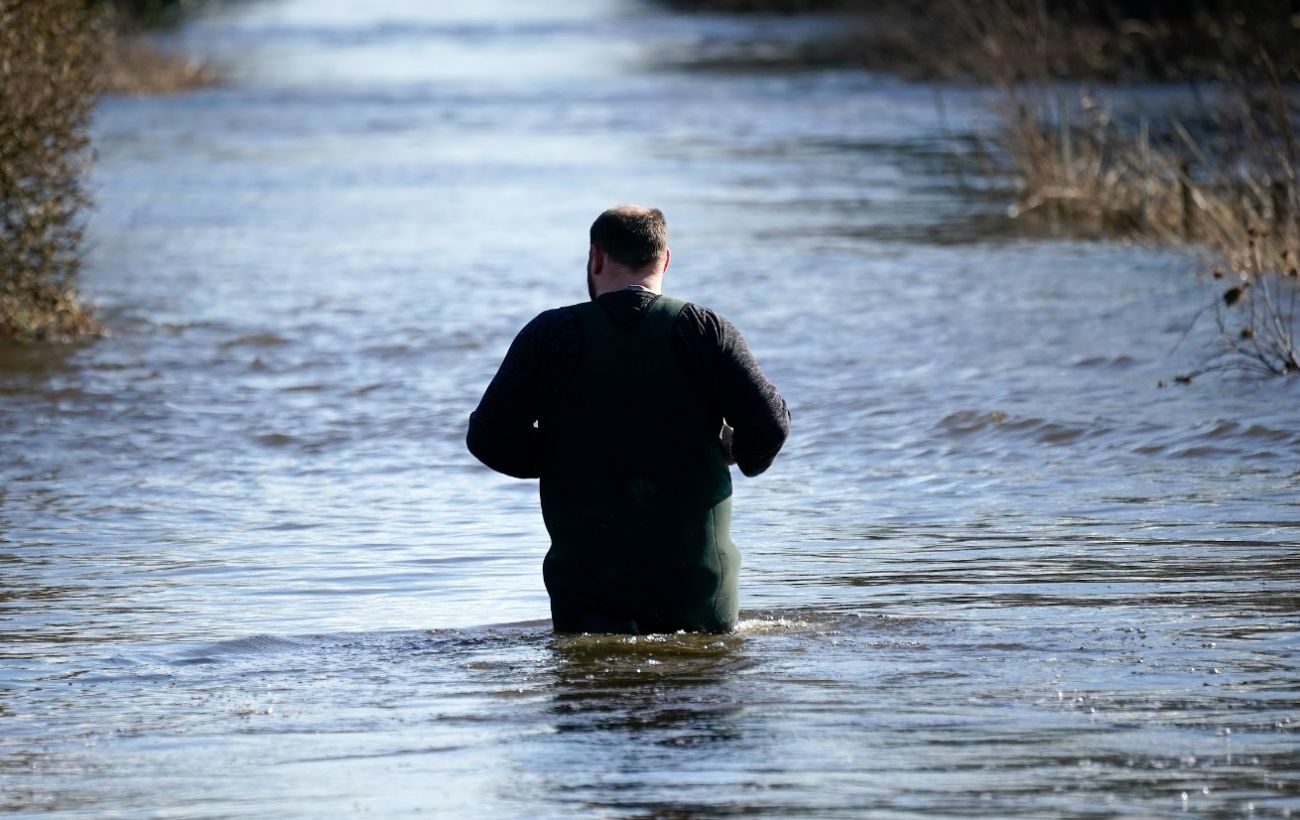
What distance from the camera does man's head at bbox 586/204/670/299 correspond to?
590cm

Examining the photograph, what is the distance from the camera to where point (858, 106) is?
36156mm

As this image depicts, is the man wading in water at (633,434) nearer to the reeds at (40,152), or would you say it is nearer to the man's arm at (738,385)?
the man's arm at (738,385)

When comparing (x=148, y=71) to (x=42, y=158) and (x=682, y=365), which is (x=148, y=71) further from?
(x=682, y=365)

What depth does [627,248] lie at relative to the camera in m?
5.91

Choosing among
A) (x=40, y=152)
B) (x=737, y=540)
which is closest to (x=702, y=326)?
(x=737, y=540)

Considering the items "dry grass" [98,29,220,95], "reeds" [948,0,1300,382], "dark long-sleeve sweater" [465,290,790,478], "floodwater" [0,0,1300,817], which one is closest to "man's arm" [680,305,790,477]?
"dark long-sleeve sweater" [465,290,790,478]

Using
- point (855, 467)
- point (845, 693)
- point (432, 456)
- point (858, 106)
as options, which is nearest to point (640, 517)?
point (845, 693)

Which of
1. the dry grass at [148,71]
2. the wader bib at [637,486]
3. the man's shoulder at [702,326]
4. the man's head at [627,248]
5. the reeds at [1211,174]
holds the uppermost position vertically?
the man's head at [627,248]

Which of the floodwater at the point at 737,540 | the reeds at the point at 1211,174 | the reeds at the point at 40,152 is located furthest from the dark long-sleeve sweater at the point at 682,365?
the reeds at the point at 40,152

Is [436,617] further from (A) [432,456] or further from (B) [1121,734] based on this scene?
(A) [432,456]

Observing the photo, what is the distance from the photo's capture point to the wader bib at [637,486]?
593 cm

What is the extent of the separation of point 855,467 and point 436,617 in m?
3.44

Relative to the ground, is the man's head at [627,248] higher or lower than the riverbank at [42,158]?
higher

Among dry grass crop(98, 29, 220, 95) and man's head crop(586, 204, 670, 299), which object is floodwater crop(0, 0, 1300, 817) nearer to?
man's head crop(586, 204, 670, 299)
